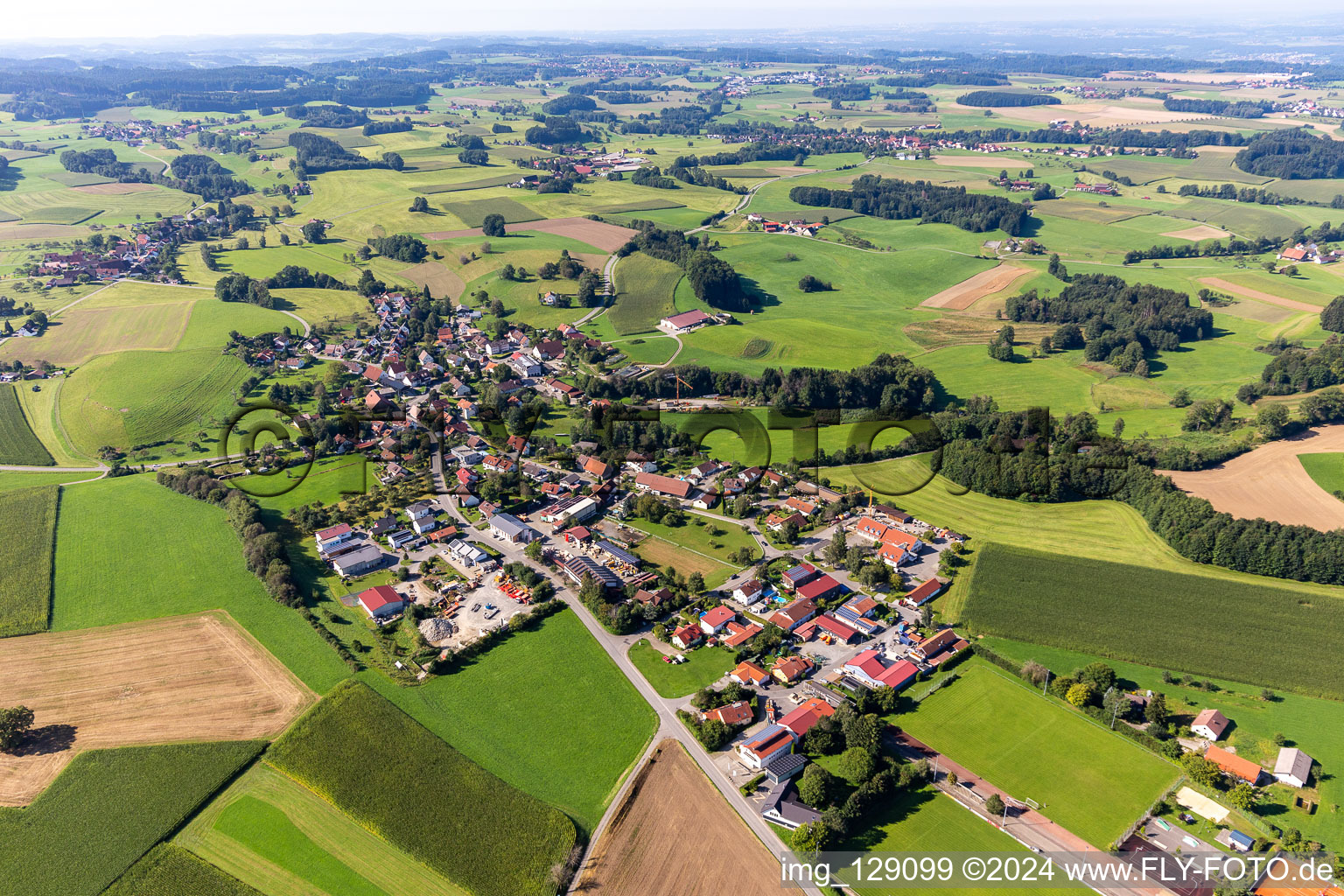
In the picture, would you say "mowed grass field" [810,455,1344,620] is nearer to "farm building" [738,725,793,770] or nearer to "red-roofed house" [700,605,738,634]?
"red-roofed house" [700,605,738,634]

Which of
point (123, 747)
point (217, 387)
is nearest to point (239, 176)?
point (217, 387)

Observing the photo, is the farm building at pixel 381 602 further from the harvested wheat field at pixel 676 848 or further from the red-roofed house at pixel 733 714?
the red-roofed house at pixel 733 714

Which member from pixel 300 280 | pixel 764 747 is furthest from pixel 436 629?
pixel 300 280

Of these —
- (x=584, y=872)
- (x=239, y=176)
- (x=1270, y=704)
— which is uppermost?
(x=239, y=176)

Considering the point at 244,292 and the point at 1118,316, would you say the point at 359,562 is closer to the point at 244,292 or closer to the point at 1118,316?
the point at 244,292

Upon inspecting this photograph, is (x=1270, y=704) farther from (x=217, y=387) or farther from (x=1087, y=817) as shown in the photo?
(x=217, y=387)

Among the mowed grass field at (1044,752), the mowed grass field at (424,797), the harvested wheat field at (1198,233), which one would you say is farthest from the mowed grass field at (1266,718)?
the harvested wheat field at (1198,233)

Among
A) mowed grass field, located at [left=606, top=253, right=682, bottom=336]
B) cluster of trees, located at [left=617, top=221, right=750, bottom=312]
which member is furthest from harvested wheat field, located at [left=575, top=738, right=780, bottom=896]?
cluster of trees, located at [left=617, top=221, right=750, bottom=312]

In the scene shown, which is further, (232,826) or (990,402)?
(990,402)
